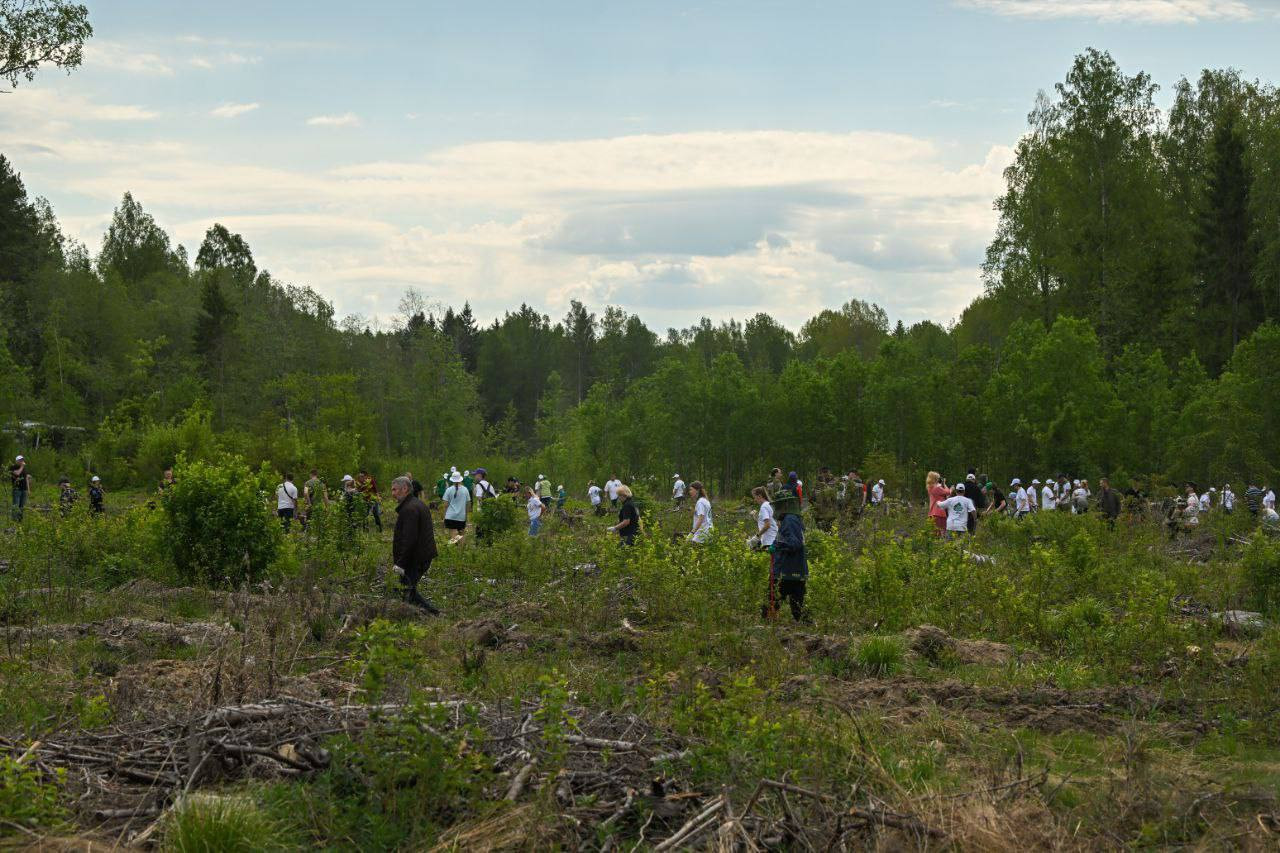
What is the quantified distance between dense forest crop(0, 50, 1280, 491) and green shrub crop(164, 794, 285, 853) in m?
31.5

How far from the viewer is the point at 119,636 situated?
1114 cm

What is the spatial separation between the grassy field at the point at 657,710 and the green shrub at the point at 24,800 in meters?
0.02

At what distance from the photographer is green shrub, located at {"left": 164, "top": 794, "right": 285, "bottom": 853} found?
5.25 meters

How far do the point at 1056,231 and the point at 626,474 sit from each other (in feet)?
71.3

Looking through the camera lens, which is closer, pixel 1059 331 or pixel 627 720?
pixel 627 720

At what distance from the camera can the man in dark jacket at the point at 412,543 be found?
43.6ft

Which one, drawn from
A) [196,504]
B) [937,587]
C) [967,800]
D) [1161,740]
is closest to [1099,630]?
[937,587]

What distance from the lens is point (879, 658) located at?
10359mm

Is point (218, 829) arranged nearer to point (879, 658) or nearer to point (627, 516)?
point (879, 658)

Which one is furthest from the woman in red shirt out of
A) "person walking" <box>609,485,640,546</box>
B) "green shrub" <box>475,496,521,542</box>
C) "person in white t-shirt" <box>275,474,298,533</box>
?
"person in white t-shirt" <box>275,474,298,533</box>

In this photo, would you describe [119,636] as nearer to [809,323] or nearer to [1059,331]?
[1059,331]

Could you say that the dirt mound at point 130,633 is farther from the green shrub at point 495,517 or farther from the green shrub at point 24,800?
the green shrub at point 495,517

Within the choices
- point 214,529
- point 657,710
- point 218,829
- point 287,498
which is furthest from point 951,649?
point 287,498

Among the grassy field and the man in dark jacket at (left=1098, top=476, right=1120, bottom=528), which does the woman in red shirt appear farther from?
the grassy field
